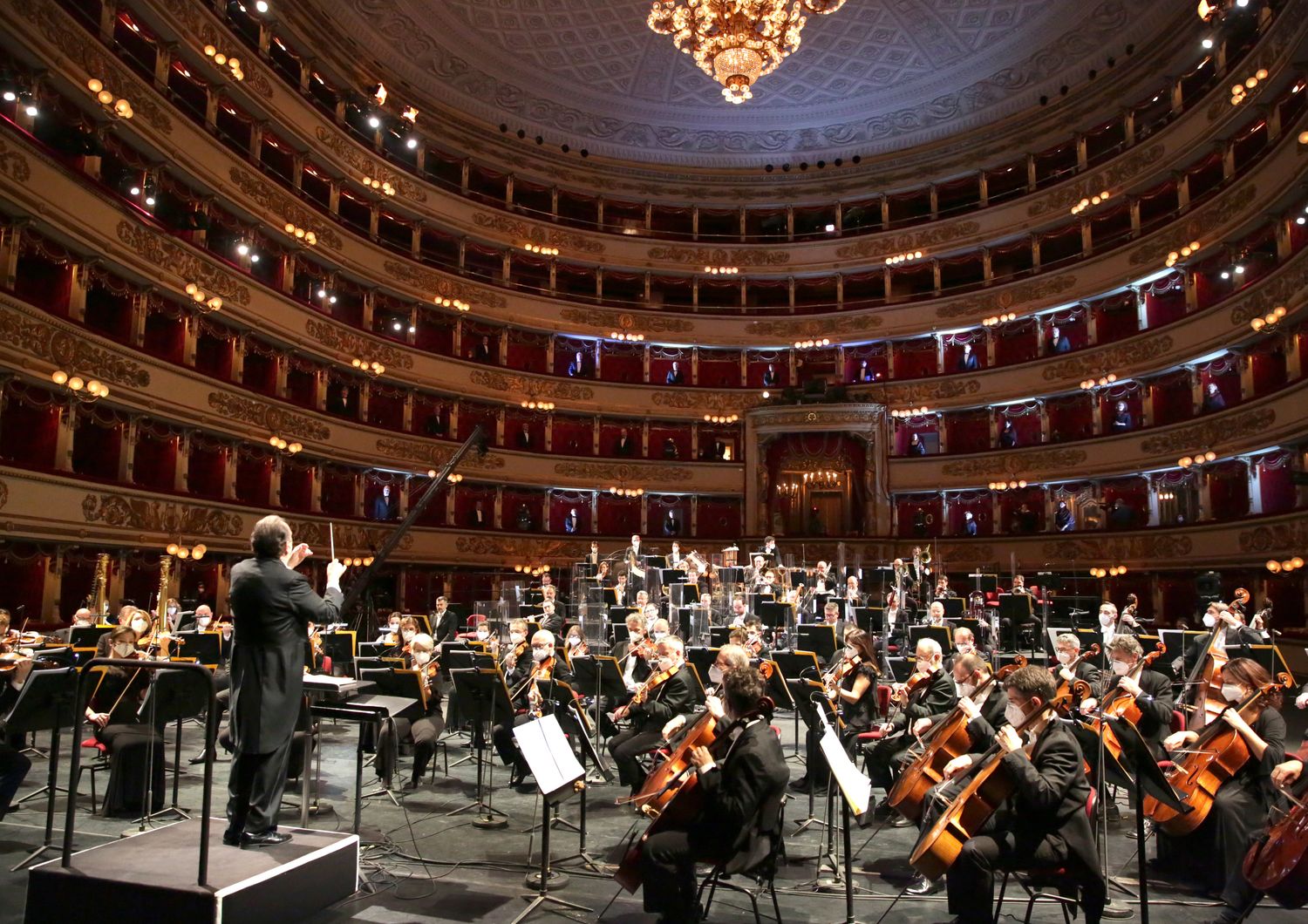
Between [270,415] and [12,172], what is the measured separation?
8.62 meters

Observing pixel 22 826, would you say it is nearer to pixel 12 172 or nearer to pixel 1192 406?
pixel 12 172

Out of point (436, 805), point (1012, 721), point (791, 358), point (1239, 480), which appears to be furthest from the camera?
point (791, 358)

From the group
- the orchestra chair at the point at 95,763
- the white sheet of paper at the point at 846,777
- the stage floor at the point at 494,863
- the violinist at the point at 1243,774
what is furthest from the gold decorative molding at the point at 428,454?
the violinist at the point at 1243,774

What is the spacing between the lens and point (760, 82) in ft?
103

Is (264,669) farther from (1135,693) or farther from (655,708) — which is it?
(1135,693)

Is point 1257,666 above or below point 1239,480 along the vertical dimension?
below

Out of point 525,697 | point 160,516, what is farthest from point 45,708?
point 160,516

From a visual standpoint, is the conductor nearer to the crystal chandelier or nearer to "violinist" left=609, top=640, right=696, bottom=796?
"violinist" left=609, top=640, right=696, bottom=796

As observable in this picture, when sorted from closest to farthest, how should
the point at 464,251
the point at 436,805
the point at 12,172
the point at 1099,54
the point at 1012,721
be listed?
the point at 1012,721
the point at 436,805
the point at 12,172
the point at 1099,54
the point at 464,251

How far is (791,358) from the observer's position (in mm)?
33188

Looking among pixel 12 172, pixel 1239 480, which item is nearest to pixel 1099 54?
pixel 1239 480

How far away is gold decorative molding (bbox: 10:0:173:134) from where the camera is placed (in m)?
15.4

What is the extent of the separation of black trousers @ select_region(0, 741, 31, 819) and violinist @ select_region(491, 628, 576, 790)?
12.5 ft

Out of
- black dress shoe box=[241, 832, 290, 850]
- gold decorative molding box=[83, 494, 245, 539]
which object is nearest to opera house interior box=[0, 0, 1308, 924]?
black dress shoe box=[241, 832, 290, 850]
